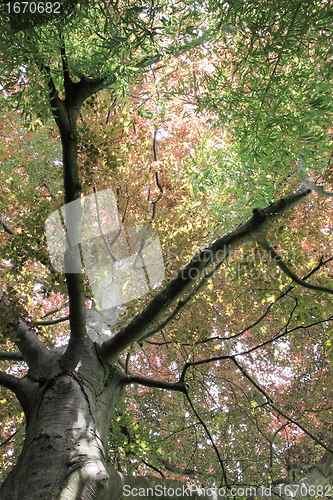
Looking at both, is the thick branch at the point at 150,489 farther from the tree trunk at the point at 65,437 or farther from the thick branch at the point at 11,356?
the thick branch at the point at 11,356

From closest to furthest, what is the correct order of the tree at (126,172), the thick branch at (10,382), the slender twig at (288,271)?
the tree at (126,172), the thick branch at (10,382), the slender twig at (288,271)

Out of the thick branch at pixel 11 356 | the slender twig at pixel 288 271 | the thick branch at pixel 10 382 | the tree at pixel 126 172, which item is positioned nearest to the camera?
the tree at pixel 126 172

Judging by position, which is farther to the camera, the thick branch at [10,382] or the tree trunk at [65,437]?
the thick branch at [10,382]

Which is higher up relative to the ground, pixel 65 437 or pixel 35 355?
pixel 35 355

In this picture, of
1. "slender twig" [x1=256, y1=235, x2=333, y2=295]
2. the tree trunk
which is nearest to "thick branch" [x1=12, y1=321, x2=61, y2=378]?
the tree trunk

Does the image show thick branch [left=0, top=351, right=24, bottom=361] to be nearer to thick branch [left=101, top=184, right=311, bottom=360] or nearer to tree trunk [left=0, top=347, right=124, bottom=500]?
tree trunk [left=0, top=347, right=124, bottom=500]

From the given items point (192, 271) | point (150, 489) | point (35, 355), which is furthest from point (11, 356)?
point (192, 271)

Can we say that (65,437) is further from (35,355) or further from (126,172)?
(126,172)

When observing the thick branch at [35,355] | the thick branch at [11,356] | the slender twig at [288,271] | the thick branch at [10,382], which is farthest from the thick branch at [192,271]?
the thick branch at [11,356]

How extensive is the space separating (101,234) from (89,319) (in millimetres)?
1538

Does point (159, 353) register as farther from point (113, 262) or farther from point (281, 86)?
point (281, 86)

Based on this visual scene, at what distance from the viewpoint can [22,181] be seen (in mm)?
5707

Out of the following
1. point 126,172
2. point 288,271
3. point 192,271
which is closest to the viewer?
point 192,271

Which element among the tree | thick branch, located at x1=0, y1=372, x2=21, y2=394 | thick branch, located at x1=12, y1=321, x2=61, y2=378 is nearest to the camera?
the tree
